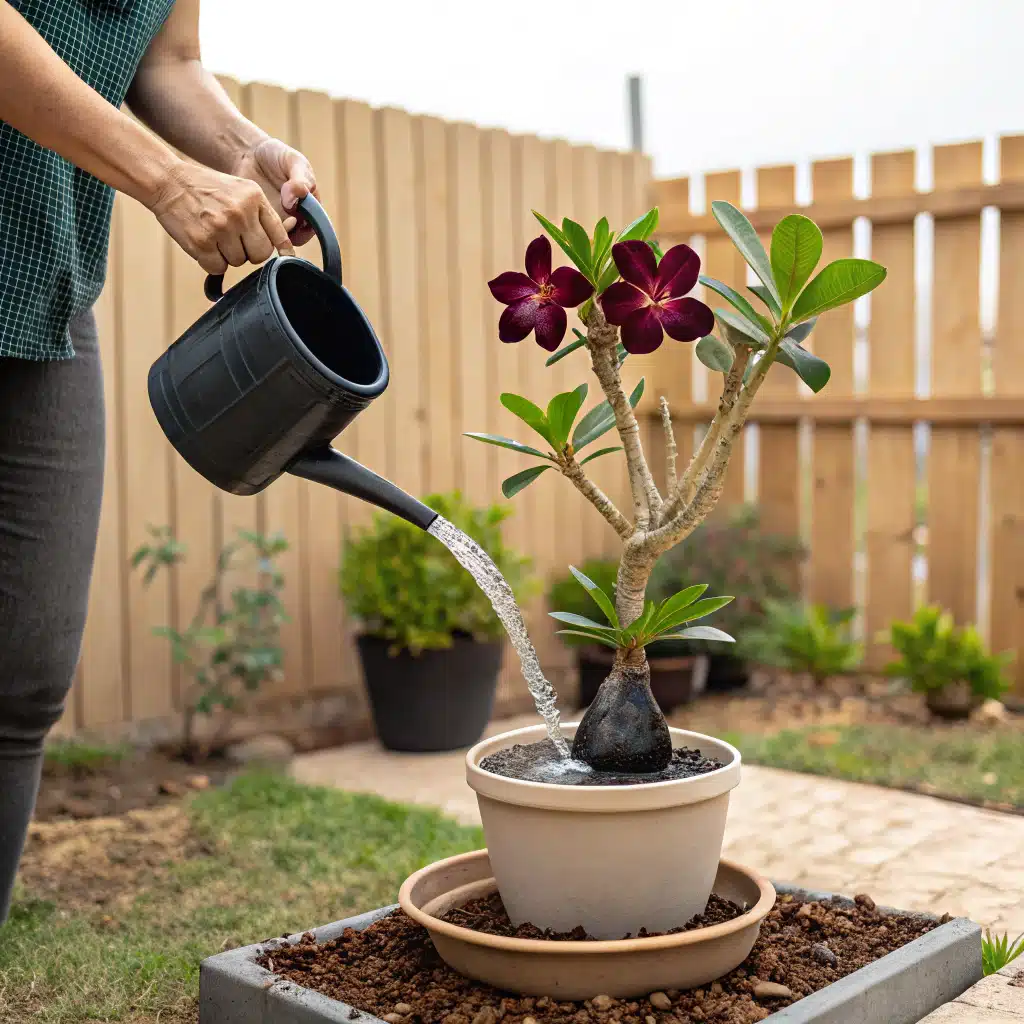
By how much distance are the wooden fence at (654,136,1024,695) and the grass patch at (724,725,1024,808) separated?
726mm

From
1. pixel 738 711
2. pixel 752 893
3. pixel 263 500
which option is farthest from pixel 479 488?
pixel 752 893

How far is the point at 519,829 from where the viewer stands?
60.2 inches

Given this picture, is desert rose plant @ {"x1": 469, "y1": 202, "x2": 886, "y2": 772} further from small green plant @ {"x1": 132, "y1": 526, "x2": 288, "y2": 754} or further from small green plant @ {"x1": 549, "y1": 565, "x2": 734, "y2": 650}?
small green plant @ {"x1": 132, "y1": 526, "x2": 288, "y2": 754}

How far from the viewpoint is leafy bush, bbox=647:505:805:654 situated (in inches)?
180

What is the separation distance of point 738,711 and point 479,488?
3.97 ft

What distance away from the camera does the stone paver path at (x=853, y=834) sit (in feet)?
8.11

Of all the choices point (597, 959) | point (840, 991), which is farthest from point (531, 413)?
point (840, 991)

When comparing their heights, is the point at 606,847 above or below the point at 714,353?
below

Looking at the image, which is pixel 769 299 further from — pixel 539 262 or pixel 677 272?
pixel 539 262

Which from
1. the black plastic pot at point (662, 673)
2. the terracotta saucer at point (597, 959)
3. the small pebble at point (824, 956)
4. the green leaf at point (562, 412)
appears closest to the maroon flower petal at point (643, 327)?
the green leaf at point (562, 412)

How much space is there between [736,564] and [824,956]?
3.03 meters

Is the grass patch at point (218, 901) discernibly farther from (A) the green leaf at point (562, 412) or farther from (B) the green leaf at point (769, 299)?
(B) the green leaf at point (769, 299)

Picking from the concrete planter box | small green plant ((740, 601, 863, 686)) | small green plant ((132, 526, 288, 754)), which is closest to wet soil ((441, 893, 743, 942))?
the concrete planter box

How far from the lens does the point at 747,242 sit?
5.20 feet
